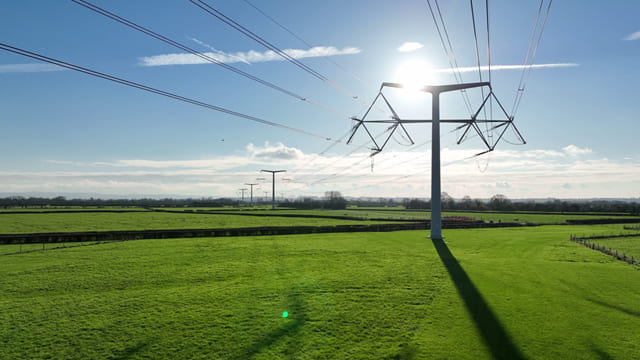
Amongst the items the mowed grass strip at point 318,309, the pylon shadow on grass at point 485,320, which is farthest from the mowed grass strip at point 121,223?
the pylon shadow on grass at point 485,320

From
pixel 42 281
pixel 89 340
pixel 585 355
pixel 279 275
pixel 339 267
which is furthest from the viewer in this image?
pixel 339 267

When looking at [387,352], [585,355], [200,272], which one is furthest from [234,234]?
[585,355]

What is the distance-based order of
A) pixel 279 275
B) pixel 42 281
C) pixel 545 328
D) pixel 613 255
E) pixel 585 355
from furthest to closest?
pixel 613 255 < pixel 279 275 < pixel 42 281 < pixel 545 328 < pixel 585 355

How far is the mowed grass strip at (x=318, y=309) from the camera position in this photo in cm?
948

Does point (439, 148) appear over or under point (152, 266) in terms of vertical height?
over

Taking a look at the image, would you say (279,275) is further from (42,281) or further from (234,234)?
(234,234)

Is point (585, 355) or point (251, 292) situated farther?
point (251, 292)

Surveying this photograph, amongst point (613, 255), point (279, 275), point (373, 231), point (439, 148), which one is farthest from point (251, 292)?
point (373, 231)

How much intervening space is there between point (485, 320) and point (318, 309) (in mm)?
5685

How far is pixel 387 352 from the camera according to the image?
9.23 meters

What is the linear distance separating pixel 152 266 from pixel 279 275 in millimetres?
8256

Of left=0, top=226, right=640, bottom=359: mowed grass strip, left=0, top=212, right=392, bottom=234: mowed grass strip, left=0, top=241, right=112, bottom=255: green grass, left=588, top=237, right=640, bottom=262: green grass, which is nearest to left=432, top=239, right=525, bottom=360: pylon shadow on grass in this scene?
left=0, top=226, right=640, bottom=359: mowed grass strip

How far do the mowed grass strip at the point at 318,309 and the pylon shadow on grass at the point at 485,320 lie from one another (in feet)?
0.15

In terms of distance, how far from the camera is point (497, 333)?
10375mm
